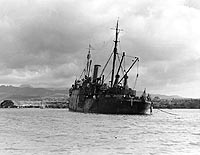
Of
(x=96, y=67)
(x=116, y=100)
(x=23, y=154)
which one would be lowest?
(x=23, y=154)

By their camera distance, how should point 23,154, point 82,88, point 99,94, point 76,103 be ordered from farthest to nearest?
point 76,103
point 82,88
point 99,94
point 23,154

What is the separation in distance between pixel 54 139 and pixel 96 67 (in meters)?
66.1

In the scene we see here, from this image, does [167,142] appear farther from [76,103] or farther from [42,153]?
[76,103]

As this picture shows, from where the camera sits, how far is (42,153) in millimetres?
28250

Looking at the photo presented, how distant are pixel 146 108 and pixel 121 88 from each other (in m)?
6.71

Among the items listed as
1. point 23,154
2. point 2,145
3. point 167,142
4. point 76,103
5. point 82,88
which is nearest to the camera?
point 23,154

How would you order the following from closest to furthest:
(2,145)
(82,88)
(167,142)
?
(2,145), (167,142), (82,88)

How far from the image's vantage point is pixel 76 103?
109 m

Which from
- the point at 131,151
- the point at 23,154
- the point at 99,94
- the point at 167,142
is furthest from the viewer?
the point at 99,94

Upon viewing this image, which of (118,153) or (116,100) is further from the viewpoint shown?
(116,100)

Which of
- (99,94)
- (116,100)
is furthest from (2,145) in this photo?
(99,94)

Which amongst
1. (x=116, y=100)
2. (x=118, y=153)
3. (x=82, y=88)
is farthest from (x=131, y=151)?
(x=82, y=88)

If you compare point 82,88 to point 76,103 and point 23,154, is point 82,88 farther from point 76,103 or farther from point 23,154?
point 23,154

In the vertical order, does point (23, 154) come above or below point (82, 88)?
below
